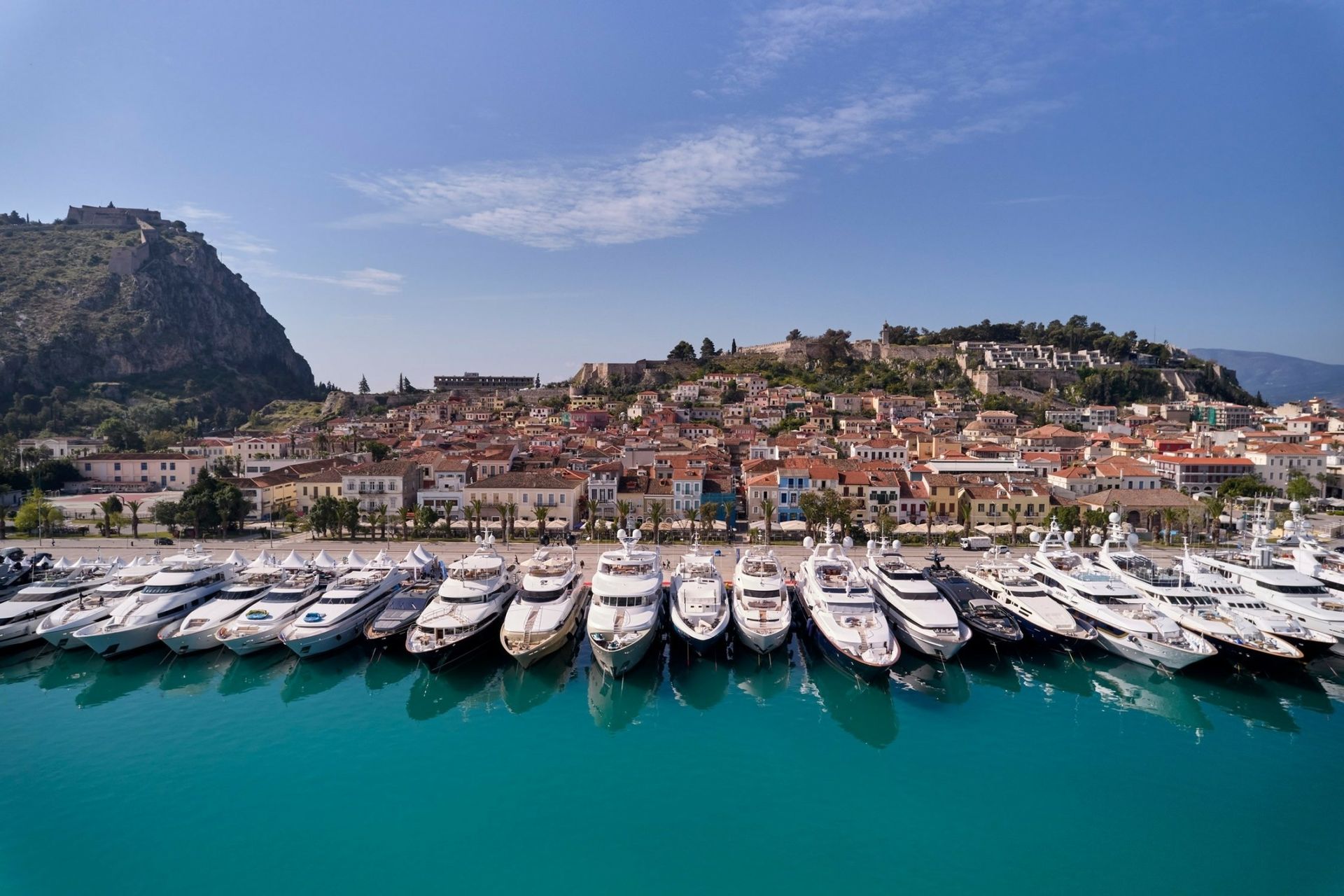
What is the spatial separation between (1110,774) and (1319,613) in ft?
43.6

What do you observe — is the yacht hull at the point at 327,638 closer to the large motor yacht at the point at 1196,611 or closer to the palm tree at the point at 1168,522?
the large motor yacht at the point at 1196,611

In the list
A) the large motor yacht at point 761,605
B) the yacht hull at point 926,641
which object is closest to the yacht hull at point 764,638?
the large motor yacht at point 761,605

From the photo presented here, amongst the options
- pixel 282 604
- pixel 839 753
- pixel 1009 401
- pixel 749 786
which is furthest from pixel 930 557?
pixel 1009 401

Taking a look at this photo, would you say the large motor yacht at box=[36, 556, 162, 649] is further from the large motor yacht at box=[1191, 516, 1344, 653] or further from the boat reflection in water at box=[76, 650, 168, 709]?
the large motor yacht at box=[1191, 516, 1344, 653]

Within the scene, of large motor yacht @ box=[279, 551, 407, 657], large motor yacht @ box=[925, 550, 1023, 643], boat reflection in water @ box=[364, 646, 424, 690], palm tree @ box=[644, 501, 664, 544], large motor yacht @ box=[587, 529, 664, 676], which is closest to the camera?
large motor yacht @ box=[587, 529, 664, 676]

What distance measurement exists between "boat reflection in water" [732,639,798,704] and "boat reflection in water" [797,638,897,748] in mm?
572

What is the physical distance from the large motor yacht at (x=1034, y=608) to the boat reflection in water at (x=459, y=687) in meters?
17.9

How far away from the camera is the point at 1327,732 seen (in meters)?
20.0

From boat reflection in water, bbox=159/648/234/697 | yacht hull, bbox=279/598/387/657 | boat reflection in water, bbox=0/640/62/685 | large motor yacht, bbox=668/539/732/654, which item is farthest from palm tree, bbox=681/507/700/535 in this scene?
boat reflection in water, bbox=0/640/62/685

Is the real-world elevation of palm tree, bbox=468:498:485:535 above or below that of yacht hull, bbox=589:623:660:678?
above

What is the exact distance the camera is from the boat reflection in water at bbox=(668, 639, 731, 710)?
21953 mm

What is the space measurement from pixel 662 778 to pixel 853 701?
6.92m

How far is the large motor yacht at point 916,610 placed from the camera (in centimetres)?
2341

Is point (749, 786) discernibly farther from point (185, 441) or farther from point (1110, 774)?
point (185, 441)
